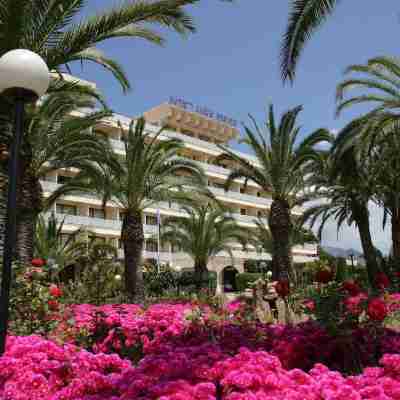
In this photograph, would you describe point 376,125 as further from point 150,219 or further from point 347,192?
point 150,219

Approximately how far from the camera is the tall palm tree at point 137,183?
17.2 meters

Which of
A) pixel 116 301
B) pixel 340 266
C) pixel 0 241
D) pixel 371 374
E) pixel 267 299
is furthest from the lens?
pixel 340 266

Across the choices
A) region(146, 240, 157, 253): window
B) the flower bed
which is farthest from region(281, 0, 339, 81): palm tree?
region(146, 240, 157, 253): window

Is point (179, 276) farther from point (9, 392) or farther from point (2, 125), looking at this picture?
point (9, 392)

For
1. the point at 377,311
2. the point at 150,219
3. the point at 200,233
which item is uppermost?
the point at 150,219

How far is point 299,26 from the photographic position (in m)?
8.73

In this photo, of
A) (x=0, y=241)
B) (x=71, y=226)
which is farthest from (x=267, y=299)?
(x=71, y=226)

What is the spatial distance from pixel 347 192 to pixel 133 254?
10.6 m

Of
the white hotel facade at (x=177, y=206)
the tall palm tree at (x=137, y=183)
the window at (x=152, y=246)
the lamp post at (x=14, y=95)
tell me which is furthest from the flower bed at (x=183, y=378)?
the window at (x=152, y=246)

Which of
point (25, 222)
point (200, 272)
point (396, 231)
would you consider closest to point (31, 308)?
point (25, 222)

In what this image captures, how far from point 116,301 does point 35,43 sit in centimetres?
1016

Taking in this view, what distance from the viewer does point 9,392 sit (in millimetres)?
3809

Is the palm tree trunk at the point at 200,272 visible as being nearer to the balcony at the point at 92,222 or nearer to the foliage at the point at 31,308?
the balcony at the point at 92,222

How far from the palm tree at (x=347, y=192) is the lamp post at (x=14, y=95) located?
1306cm
